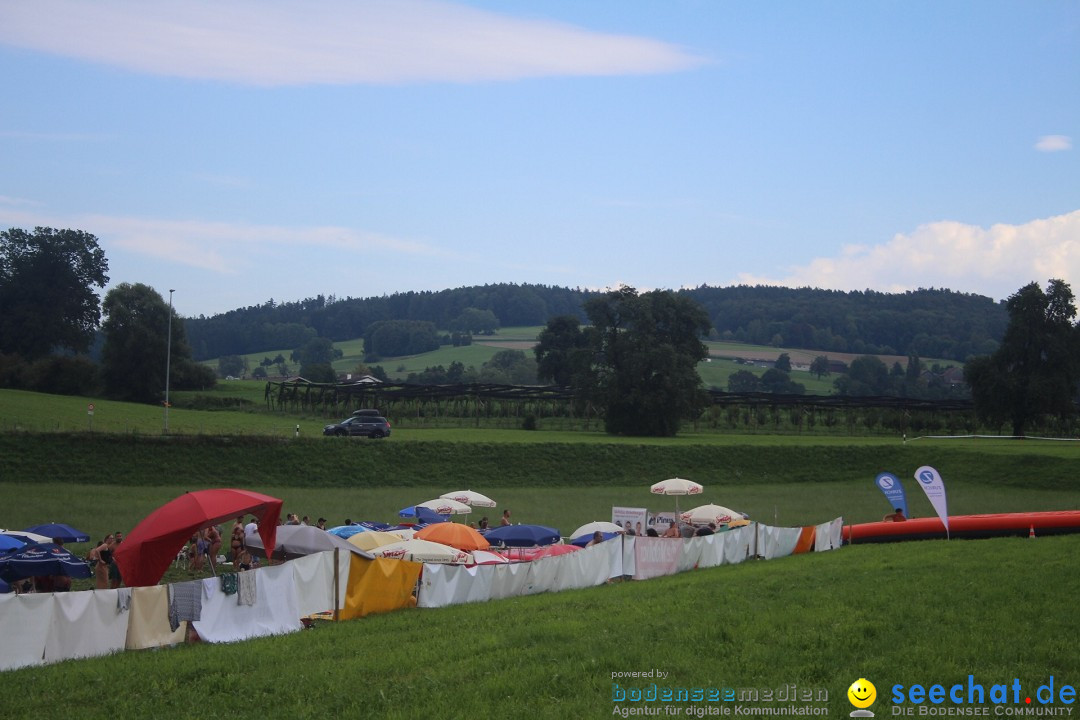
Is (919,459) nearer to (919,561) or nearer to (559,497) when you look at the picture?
(559,497)

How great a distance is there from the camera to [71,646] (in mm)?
11844

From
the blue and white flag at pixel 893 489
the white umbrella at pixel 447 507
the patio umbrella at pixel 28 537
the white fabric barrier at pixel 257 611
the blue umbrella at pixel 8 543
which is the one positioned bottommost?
the white umbrella at pixel 447 507

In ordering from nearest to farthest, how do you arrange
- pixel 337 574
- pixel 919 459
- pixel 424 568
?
pixel 337 574 → pixel 424 568 → pixel 919 459

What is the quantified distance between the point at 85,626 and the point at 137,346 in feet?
227

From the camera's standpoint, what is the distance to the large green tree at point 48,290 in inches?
3494

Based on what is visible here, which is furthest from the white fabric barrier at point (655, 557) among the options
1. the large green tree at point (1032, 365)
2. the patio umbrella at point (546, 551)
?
the large green tree at point (1032, 365)

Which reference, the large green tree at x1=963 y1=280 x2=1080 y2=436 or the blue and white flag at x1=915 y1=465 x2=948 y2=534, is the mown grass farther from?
the large green tree at x1=963 y1=280 x2=1080 y2=436

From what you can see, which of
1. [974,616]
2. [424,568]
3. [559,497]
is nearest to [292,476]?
[559,497]

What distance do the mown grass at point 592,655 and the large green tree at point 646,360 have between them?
50486mm

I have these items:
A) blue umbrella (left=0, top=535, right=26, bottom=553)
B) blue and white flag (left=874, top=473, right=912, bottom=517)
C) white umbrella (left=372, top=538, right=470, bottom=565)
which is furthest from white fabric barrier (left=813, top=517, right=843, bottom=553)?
blue umbrella (left=0, top=535, right=26, bottom=553)

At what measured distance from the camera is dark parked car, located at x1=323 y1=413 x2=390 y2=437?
2067 inches

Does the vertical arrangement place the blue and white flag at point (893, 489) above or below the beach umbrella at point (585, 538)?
above

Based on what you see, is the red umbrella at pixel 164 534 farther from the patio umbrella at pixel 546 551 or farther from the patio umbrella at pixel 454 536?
the patio umbrella at pixel 546 551

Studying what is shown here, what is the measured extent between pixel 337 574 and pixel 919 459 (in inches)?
1688
